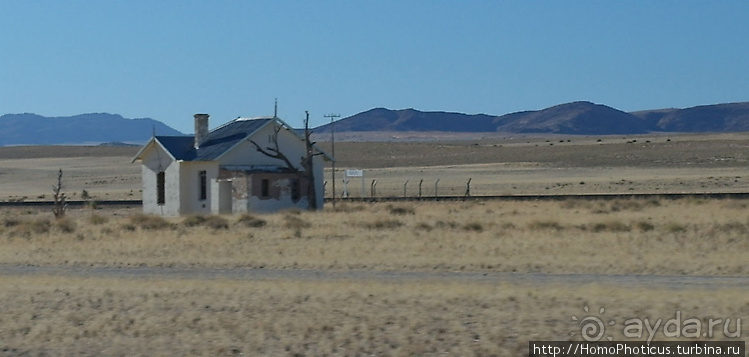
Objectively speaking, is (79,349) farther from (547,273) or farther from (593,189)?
(593,189)

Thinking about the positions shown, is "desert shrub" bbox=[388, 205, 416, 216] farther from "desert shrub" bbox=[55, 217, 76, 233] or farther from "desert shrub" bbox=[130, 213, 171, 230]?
"desert shrub" bbox=[55, 217, 76, 233]

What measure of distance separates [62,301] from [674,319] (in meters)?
8.04

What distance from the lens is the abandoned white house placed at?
142 feet

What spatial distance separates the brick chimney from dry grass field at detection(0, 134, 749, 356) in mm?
4797

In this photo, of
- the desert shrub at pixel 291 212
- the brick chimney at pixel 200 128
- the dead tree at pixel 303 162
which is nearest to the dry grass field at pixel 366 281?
the desert shrub at pixel 291 212

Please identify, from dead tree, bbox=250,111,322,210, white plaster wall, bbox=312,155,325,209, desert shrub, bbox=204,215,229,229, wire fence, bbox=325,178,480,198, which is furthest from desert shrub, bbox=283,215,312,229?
wire fence, bbox=325,178,480,198

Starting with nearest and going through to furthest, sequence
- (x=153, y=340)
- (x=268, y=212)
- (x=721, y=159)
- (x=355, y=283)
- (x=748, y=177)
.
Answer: (x=153, y=340)
(x=355, y=283)
(x=268, y=212)
(x=748, y=177)
(x=721, y=159)

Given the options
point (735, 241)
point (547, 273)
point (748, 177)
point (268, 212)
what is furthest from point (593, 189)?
point (547, 273)

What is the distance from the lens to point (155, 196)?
4591 cm

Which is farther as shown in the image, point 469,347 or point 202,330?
point 202,330

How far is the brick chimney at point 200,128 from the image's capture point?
4609cm

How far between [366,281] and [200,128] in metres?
30.5

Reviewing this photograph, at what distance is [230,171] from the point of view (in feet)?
142

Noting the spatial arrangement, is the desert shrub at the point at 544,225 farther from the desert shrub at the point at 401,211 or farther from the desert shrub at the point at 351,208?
the desert shrub at the point at 351,208
